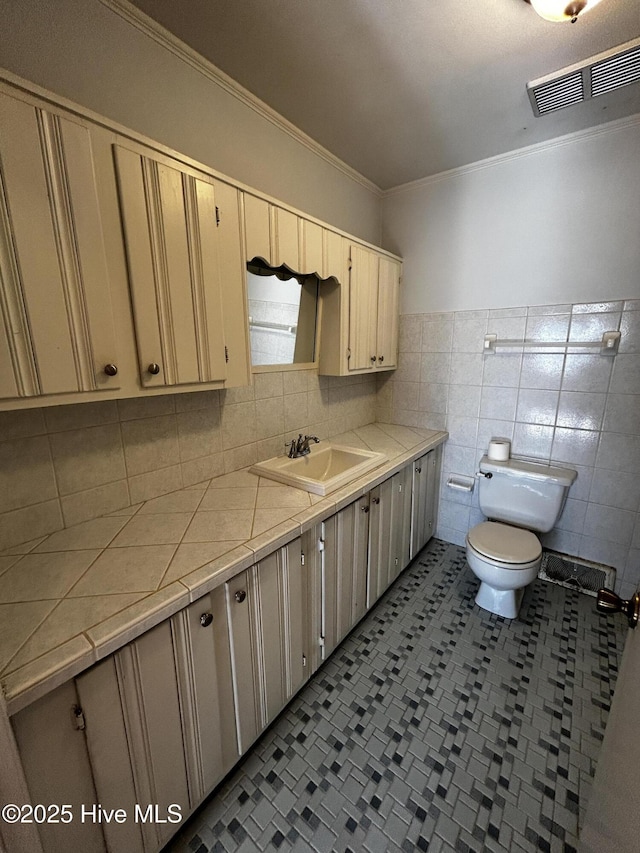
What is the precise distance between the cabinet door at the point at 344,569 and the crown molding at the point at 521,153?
6.85 ft

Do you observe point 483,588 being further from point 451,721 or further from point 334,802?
point 334,802

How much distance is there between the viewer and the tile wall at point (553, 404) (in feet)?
6.17

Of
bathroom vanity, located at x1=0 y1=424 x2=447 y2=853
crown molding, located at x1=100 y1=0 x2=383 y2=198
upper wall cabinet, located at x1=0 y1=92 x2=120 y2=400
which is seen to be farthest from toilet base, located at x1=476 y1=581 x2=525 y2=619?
crown molding, located at x1=100 y1=0 x2=383 y2=198

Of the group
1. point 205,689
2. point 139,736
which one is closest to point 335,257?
point 205,689

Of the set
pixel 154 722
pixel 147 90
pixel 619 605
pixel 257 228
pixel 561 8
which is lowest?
pixel 154 722

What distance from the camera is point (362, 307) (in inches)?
82.4

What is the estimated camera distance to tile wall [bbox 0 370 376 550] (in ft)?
3.49

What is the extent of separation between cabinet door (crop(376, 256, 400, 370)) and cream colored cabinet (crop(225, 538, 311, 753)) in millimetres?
1538

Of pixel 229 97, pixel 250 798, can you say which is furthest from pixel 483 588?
pixel 229 97

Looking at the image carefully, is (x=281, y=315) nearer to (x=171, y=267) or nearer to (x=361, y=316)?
(x=361, y=316)

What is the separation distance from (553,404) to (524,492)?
55 centimetres

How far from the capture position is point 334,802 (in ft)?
3.72

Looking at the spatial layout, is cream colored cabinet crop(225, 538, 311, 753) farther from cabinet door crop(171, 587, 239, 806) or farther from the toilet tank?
the toilet tank

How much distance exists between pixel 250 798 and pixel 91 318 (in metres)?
1.60
